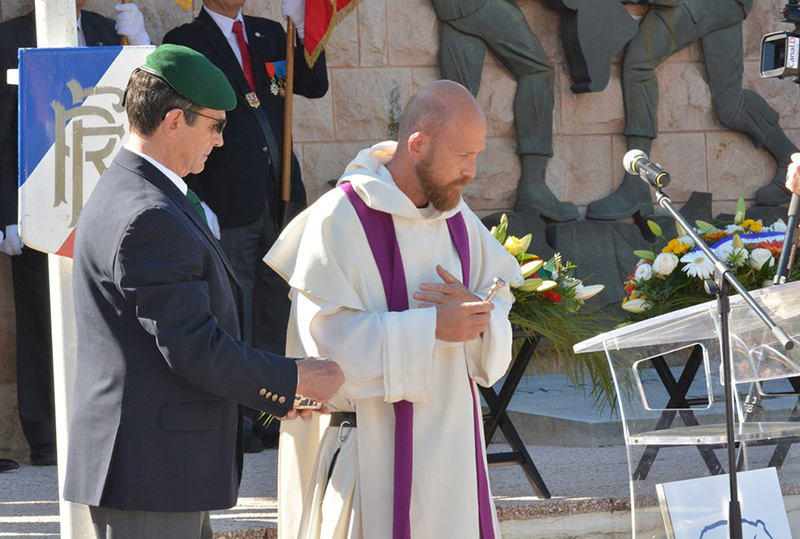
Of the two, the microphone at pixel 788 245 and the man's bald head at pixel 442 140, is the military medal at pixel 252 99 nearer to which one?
the man's bald head at pixel 442 140

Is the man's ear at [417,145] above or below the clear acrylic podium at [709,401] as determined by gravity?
above

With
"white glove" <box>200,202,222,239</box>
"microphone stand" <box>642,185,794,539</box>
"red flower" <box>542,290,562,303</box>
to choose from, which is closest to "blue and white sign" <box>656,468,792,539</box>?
"microphone stand" <box>642,185,794,539</box>

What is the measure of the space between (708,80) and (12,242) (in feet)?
15.6

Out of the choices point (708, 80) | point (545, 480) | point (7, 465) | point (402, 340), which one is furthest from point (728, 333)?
point (708, 80)

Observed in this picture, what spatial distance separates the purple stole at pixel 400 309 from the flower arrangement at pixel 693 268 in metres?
1.99

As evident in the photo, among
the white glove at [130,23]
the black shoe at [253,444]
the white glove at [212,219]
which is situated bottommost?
the black shoe at [253,444]

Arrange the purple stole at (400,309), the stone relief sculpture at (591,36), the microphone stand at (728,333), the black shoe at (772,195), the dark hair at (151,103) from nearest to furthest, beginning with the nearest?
the dark hair at (151,103) → the microphone stand at (728,333) → the purple stole at (400,309) → the stone relief sculpture at (591,36) → the black shoe at (772,195)

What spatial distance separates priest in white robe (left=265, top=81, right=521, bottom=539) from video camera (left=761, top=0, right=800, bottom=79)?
1.67m

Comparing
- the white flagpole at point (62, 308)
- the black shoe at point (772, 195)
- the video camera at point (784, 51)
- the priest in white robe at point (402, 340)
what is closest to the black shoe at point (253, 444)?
the priest in white robe at point (402, 340)

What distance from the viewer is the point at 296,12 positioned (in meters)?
6.29

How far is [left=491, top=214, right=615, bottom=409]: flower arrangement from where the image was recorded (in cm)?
515

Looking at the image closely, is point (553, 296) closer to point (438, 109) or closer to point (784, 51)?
point (784, 51)

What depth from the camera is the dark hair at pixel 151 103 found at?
2.84 meters

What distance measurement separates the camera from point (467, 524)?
143 inches
